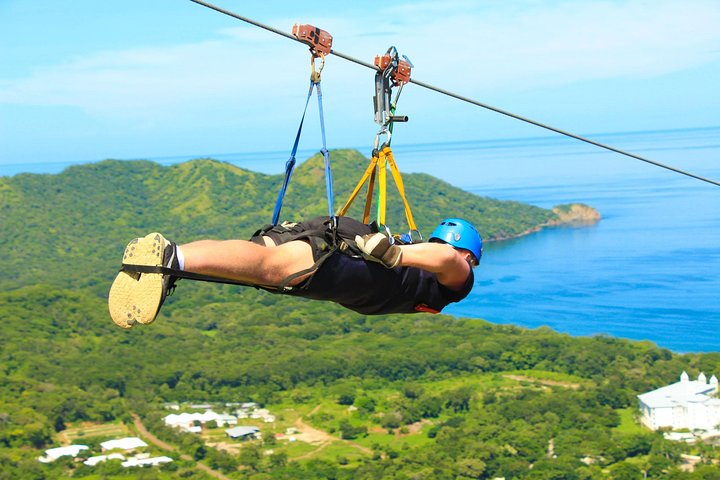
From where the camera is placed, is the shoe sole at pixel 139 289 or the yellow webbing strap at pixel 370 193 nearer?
the shoe sole at pixel 139 289

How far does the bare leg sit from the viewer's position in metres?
2.91

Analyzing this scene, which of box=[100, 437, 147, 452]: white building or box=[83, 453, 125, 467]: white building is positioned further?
box=[100, 437, 147, 452]: white building

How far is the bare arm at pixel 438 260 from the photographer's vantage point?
333 cm

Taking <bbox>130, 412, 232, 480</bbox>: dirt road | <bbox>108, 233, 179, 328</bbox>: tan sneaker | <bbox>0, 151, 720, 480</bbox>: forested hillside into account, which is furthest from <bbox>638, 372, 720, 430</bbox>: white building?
<bbox>108, 233, 179, 328</bbox>: tan sneaker

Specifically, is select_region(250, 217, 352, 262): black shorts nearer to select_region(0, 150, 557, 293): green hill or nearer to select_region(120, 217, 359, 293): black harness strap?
select_region(120, 217, 359, 293): black harness strap

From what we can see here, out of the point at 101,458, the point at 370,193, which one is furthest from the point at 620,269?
the point at 370,193

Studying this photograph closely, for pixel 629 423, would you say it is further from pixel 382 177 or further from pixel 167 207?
pixel 167 207

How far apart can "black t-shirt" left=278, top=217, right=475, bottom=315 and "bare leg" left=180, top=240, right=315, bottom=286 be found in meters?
0.06

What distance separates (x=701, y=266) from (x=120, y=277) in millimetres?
58132

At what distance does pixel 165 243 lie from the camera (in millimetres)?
2916

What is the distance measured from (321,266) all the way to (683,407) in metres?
29.0

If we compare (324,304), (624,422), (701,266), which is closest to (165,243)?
(624,422)

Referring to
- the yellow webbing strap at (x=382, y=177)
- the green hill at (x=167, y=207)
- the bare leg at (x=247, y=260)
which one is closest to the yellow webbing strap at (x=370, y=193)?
the yellow webbing strap at (x=382, y=177)

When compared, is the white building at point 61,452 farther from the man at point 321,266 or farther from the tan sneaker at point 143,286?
the tan sneaker at point 143,286
